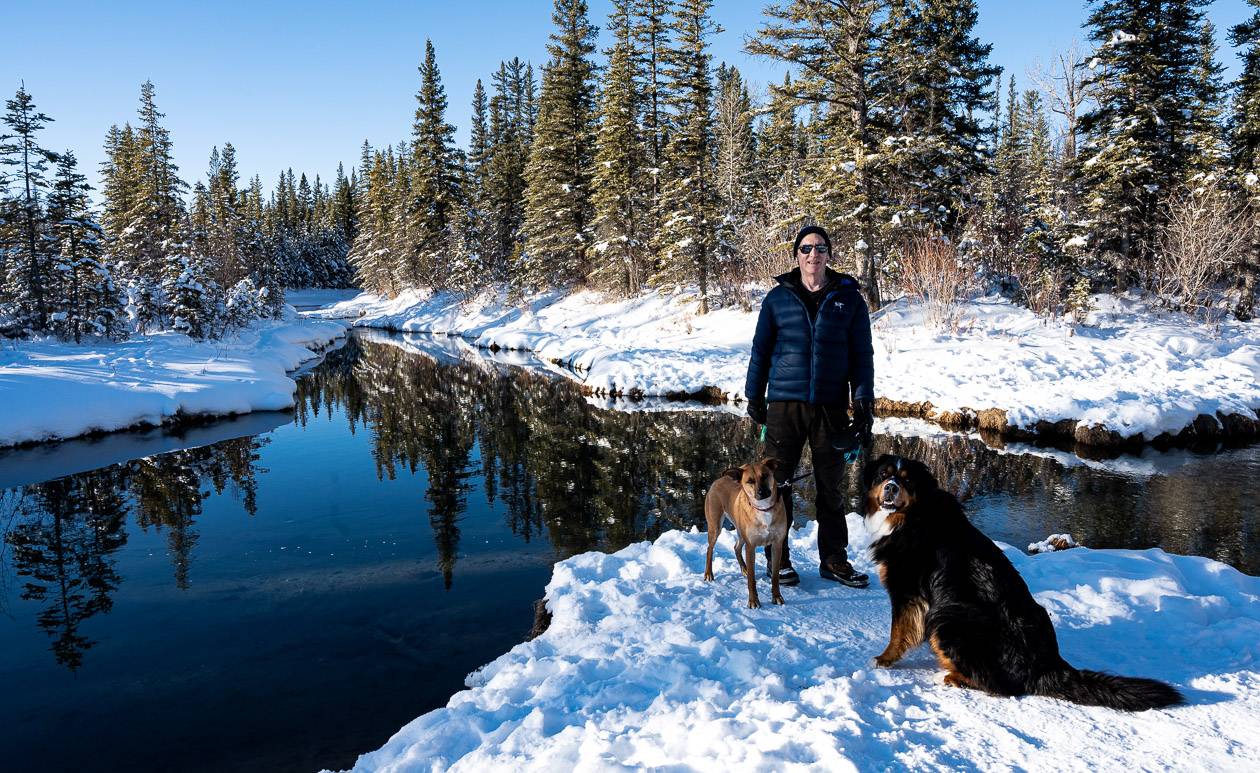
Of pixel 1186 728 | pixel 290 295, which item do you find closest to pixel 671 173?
pixel 1186 728

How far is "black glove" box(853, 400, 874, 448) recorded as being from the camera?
4.20 metres

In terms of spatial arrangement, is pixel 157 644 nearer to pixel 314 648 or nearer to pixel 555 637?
pixel 314 648

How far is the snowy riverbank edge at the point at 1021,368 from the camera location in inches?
445

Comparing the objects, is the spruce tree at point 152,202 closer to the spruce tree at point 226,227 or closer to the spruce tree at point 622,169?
the spruce tree at point 226,227

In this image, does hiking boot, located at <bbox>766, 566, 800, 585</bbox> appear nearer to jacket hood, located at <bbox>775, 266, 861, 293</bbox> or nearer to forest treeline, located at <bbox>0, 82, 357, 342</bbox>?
jacket hood, located at <bbox>775, 266, 861, 293</bbox>

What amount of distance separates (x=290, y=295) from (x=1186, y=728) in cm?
7185

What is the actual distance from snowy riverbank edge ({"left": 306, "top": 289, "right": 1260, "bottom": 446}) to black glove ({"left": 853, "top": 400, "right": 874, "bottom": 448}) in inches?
361

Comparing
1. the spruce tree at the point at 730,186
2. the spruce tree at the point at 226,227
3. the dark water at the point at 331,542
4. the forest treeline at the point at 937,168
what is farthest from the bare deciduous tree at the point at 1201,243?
the spruce tree at the point at 226,227

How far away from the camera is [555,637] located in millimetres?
4129

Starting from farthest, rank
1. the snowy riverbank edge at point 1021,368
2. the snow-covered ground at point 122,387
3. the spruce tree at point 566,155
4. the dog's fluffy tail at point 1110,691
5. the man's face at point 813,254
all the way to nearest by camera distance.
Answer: the spruce tree at point 566,155 < the snow-covered ground at point 122,387 < the snowy riverbank edge at point 1021,368 < the man's face at point 813,254 < the dog's fluffy tail at point 1110,691

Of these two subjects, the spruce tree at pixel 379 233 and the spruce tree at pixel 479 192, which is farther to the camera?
the spruce tree at pixel 379 233

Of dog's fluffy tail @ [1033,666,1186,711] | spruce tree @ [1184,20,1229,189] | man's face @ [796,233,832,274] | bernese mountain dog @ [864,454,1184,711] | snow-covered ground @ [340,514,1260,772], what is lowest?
snow-covered ground @ [340,514,1260,772]

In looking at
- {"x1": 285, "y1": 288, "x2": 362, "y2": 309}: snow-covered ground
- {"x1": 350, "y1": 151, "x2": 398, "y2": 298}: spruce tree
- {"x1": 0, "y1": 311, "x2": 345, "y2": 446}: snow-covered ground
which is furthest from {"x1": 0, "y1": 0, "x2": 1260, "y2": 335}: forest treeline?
{"x1": 285, "y1": 288, "x2": 362, "y2": 309}: snow-covered ground

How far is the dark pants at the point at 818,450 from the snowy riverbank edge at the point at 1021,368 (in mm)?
8967
